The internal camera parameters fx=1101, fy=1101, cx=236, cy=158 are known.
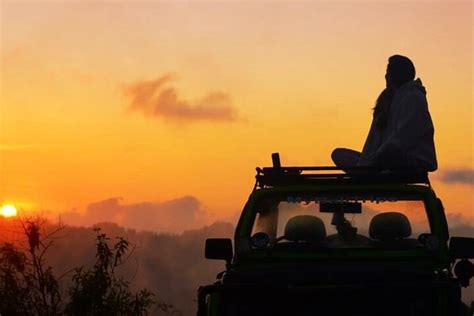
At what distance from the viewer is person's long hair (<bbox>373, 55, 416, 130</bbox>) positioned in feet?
38.3

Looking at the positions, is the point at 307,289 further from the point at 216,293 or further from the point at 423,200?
the point at 423,200

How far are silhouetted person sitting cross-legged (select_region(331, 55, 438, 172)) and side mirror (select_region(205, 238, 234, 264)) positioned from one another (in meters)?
1.50

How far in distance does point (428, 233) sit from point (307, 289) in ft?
6.52

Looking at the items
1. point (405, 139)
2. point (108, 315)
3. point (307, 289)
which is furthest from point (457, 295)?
point (108, 315)

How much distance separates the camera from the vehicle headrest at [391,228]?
33.4 ft

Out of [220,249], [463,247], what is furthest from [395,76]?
[220,249]

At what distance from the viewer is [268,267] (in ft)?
31.4

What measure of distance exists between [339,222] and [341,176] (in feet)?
1.57

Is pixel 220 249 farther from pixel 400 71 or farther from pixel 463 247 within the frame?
pixel 400 71

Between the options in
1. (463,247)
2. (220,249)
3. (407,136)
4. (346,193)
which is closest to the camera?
(463,247)

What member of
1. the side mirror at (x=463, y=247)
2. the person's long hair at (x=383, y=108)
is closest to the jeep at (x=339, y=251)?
the side mirror at (x=463, y=247)

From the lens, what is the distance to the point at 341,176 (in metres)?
10.6

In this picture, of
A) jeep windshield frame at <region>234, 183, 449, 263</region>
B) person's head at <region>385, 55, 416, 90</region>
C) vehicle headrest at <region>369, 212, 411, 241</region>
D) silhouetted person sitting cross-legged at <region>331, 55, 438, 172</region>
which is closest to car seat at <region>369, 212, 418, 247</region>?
vehicle headrest at <region>369, 212, 411, 241</region>

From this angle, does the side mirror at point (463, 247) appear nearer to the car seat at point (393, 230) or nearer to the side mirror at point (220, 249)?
the car seat at point (393, 230)
